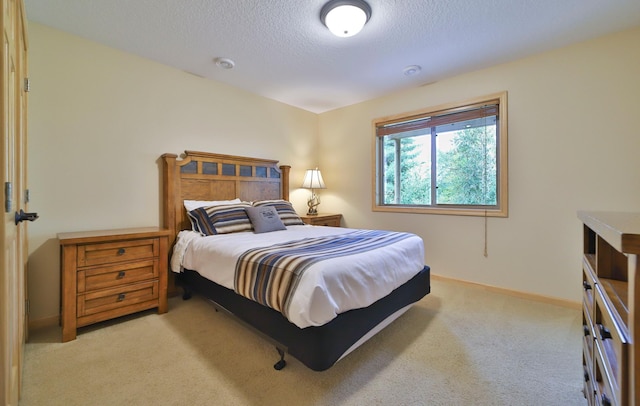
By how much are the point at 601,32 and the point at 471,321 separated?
2656 millimetres

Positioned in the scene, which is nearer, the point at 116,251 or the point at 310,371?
the point at 310,371

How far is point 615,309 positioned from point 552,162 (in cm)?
238

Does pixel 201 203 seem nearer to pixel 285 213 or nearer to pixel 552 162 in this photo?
pixel 285 213

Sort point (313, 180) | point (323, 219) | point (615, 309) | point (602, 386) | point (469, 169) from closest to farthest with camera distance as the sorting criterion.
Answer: point (615, 309) → point (602, 386) → point (469, 169) → point (323, 219) → point (313, 180)

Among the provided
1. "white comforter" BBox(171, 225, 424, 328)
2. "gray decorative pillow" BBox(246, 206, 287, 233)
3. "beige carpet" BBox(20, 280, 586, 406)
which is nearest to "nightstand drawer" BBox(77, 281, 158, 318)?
"beige carpet" BBox(20, 280, 586, 406)

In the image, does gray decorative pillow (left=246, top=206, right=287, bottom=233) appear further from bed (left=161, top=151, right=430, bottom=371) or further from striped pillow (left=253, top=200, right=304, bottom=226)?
striped pillow (left=253, top=200, right=304, bottom=226)

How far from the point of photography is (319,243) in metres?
2.12

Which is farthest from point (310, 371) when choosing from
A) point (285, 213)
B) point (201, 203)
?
point (201, 203)

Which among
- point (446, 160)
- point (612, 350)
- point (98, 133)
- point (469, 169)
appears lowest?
point (612, 350)

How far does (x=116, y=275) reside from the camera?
2146 millimetres

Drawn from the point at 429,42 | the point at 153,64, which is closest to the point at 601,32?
the point at 429,42

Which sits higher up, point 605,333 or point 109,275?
point 605,333

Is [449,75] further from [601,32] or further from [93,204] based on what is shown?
[93,204]

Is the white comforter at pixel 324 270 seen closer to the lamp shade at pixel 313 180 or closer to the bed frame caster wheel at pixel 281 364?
the bed frame caster wheel at pixel 281 364
